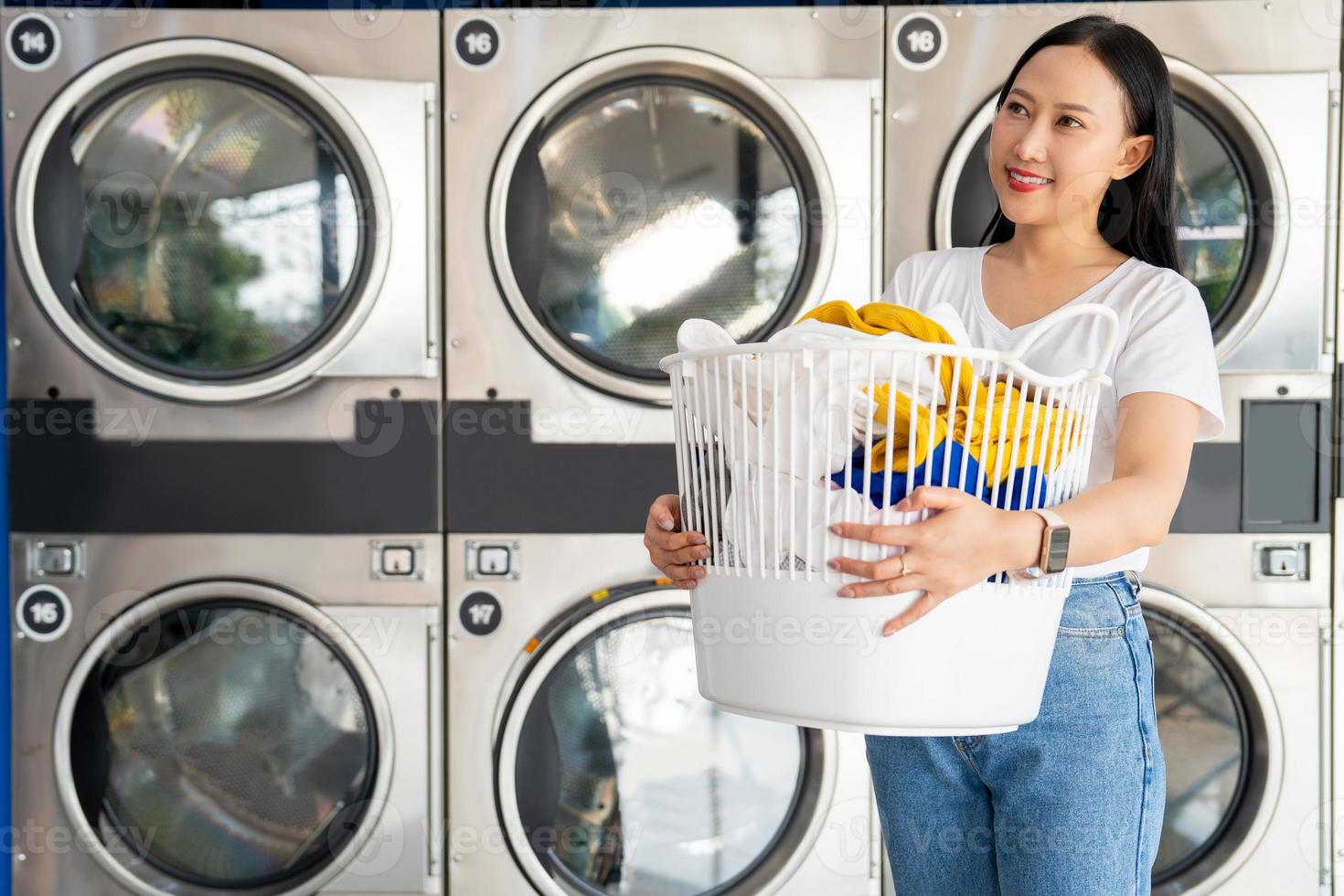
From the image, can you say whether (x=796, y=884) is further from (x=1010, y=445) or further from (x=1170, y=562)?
(x=1010, y=445)

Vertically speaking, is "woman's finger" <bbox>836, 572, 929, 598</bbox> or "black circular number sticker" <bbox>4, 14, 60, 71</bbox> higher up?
"black circular number sticker" <bbox>4, 14, 60, 71</bbox>

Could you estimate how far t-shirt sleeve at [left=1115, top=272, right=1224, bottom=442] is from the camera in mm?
933

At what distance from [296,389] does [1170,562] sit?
5.10 ft

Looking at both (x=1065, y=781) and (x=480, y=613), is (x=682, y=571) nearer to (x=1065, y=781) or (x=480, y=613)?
(x=1065, y=781)

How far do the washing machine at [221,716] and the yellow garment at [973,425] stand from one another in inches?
48.0

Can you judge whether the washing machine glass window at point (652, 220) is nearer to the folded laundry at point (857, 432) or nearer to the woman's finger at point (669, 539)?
the woman's finger at point (669, 539)

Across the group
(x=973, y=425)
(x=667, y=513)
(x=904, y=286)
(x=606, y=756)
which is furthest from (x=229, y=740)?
(x=973, y=425)

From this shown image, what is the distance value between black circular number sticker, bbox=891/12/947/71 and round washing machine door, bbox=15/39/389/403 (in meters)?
0.94

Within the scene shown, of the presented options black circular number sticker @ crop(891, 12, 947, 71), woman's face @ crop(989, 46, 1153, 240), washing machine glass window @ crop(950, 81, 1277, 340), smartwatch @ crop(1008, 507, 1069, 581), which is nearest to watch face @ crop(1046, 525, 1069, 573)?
smartwatch @ crop(1008, 507, 1069, 581)

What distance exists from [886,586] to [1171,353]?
35 centimetres

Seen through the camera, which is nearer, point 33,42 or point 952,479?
point 952,479

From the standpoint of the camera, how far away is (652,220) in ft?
6.18

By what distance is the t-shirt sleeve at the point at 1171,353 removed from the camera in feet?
3.06

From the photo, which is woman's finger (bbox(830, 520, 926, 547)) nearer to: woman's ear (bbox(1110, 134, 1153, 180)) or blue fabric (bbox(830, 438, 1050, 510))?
blue fabric (bbox(830, 438, 1050, 510))
